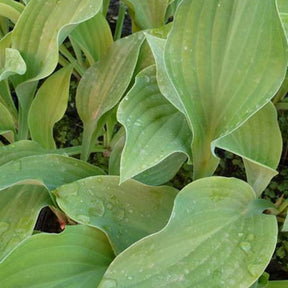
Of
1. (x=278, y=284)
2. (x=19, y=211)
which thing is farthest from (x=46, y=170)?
(x=278, y=284)

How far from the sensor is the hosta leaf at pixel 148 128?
613mm

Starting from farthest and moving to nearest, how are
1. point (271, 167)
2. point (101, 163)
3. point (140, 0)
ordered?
point (101, 163)
point (140, 0)
point (271, 167)

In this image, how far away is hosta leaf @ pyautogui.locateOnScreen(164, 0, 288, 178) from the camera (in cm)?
60

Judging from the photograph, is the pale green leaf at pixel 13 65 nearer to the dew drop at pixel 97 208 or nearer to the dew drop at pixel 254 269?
the dew drop at pixel 97 208

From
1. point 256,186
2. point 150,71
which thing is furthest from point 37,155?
point 256,186

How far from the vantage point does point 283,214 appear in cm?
87

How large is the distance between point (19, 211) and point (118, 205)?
6.0 inches

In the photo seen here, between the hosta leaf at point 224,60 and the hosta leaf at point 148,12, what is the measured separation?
14.8 inches

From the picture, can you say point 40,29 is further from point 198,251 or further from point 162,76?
point 198,251

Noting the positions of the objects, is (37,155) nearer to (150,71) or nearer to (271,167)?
(150,71)

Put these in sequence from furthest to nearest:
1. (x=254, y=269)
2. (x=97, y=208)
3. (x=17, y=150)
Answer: (x=17, y=150)
(x=97, y=208)
(x=254, y=269)

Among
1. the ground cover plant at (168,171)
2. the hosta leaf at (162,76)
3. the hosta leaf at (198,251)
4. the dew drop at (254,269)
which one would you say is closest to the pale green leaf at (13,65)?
the ground cover plant at (168,171)

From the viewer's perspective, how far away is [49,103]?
0.93m

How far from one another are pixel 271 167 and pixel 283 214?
0.17m
